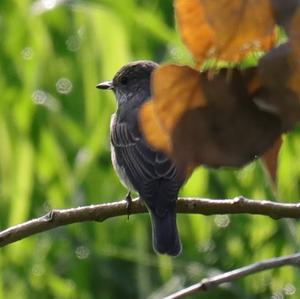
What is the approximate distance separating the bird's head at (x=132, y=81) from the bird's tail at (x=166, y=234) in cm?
99

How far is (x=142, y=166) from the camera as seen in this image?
355 cm

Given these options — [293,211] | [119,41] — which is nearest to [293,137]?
[119,41]

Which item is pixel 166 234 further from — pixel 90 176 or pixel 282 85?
pixel 282 85

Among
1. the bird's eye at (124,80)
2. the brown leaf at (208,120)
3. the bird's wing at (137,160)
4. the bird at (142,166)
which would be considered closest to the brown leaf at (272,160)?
the brown leaf at (208,120)

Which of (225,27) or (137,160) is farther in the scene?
(137,160)

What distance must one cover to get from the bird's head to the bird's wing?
14.1 inches

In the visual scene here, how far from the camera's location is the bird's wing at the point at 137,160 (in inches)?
135

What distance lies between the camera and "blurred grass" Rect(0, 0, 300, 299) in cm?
362

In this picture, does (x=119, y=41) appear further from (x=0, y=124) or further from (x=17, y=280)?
(x=17, y=280)

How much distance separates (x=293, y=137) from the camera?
3.62m

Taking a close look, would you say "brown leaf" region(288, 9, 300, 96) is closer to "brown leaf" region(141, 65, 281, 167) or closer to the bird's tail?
"brown leaf" region(141, 65, 281, 167)

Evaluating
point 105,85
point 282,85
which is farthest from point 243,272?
point 105,85

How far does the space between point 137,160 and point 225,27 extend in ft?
9.85

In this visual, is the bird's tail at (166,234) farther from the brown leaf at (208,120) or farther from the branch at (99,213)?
the brown leaf at (208,120)
